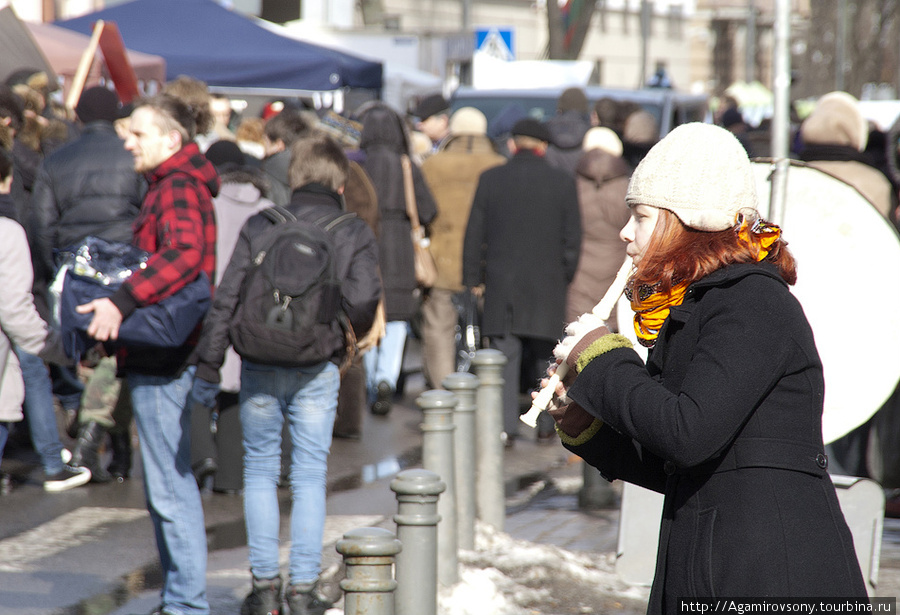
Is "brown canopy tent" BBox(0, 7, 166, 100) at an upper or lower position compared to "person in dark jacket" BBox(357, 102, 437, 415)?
upper

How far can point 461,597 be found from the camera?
534 cm

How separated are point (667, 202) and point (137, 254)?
9.51 feet

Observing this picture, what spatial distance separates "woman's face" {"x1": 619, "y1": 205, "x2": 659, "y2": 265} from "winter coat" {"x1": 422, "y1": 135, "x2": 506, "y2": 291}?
23.9ft

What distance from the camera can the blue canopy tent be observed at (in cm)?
1402

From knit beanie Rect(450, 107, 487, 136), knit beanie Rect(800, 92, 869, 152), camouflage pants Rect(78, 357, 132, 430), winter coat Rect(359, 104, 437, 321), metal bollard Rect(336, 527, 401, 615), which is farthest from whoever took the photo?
knit beanie Rect(450, 107, 487, 136)

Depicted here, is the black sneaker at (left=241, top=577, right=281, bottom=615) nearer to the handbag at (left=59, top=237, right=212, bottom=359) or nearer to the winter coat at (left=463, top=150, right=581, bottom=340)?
the handbag at (left=59, top=237, right=212, bottom=359)

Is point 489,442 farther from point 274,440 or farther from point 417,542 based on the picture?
point 417,542

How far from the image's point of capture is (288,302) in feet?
16.6

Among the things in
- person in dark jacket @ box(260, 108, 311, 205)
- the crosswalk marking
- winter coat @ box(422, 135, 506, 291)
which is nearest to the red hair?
the crosswalk marking

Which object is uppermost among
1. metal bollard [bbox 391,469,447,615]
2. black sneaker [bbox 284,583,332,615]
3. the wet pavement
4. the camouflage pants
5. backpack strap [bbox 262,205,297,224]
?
backpack strap [bbox 262,205,297,224]

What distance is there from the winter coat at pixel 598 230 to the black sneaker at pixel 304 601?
4.14 metres

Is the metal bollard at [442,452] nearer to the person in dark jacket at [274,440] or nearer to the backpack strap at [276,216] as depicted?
the person in dark jacket at [274,440]

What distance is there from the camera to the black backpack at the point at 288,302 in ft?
16.5

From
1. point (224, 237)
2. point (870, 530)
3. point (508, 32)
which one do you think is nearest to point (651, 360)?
point (870, 530)
